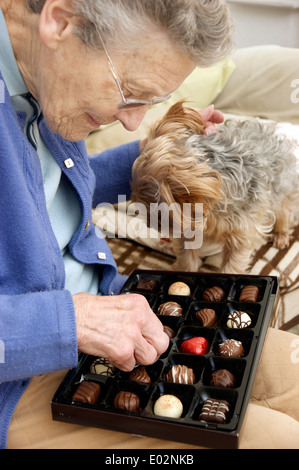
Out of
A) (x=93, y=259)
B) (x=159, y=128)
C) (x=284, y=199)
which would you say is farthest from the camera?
(x=284, y=199)

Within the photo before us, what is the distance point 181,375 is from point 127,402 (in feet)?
0.41

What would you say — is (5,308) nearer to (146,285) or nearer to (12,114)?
(12,114)

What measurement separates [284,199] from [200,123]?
1.86ft

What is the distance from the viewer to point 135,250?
1.97 metres

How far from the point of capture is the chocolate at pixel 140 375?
101cm

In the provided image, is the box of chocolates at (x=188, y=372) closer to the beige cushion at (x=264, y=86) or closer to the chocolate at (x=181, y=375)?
the chocolate at (x=181, y=375)

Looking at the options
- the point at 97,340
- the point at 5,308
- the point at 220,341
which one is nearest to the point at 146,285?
the point at 220,341

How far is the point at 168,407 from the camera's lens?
3.10 feet

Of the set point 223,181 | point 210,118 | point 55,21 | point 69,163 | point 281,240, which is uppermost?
point 55,21

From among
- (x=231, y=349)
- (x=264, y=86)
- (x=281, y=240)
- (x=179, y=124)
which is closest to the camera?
(x=231, y=349)

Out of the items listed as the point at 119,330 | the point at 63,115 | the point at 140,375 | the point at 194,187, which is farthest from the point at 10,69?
the point at 194,187

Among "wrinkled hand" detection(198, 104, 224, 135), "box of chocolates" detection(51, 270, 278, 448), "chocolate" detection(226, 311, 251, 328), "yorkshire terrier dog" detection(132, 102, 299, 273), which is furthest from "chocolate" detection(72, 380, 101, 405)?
"wrinkled hand" detection(198, 104, 224, 135)

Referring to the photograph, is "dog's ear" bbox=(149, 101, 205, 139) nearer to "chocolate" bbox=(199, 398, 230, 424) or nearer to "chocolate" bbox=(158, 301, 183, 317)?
"chocolate" bbox=(158, 301, 183, 317)

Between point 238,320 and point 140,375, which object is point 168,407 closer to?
point 140,375
